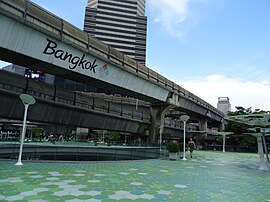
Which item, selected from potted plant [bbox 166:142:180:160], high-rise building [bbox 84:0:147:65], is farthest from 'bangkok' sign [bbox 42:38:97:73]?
high-rise building [bbox 84:0:147:65]

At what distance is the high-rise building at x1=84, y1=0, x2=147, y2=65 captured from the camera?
11700 centimetres

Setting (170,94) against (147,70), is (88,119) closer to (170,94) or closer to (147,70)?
(147,70)

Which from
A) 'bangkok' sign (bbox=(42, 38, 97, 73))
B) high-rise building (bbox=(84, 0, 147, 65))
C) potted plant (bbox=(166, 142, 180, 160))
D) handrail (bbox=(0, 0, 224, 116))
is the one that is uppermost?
high-rise building (bbox=(84, 0, 147, 65))

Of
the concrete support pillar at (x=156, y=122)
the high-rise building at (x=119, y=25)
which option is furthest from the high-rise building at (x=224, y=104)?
the concrete support pillar at (x=156, y=122)

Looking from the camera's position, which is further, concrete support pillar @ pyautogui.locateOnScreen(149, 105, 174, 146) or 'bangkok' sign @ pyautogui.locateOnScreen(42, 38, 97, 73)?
concrete support pillar @ pyautogui.locateOnScreen(149, 105, 174, 146)

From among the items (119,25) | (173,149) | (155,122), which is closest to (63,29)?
(173,149)

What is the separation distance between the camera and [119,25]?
399 feet

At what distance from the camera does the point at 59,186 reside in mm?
7859

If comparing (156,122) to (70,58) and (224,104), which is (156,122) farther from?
(224,104)

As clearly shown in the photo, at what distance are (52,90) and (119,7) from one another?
11621 centimetres

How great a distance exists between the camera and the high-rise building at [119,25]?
384 ft

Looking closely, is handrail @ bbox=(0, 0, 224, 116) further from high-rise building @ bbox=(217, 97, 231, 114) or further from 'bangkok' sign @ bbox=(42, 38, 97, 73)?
high-rise building @ bbox=(217, 97, 231, 114)

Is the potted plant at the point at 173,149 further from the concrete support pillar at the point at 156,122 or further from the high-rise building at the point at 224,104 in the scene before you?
the high-rise building at the point at 224,104

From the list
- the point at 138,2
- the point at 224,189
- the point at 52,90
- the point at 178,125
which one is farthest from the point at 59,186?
the point at 138,2
